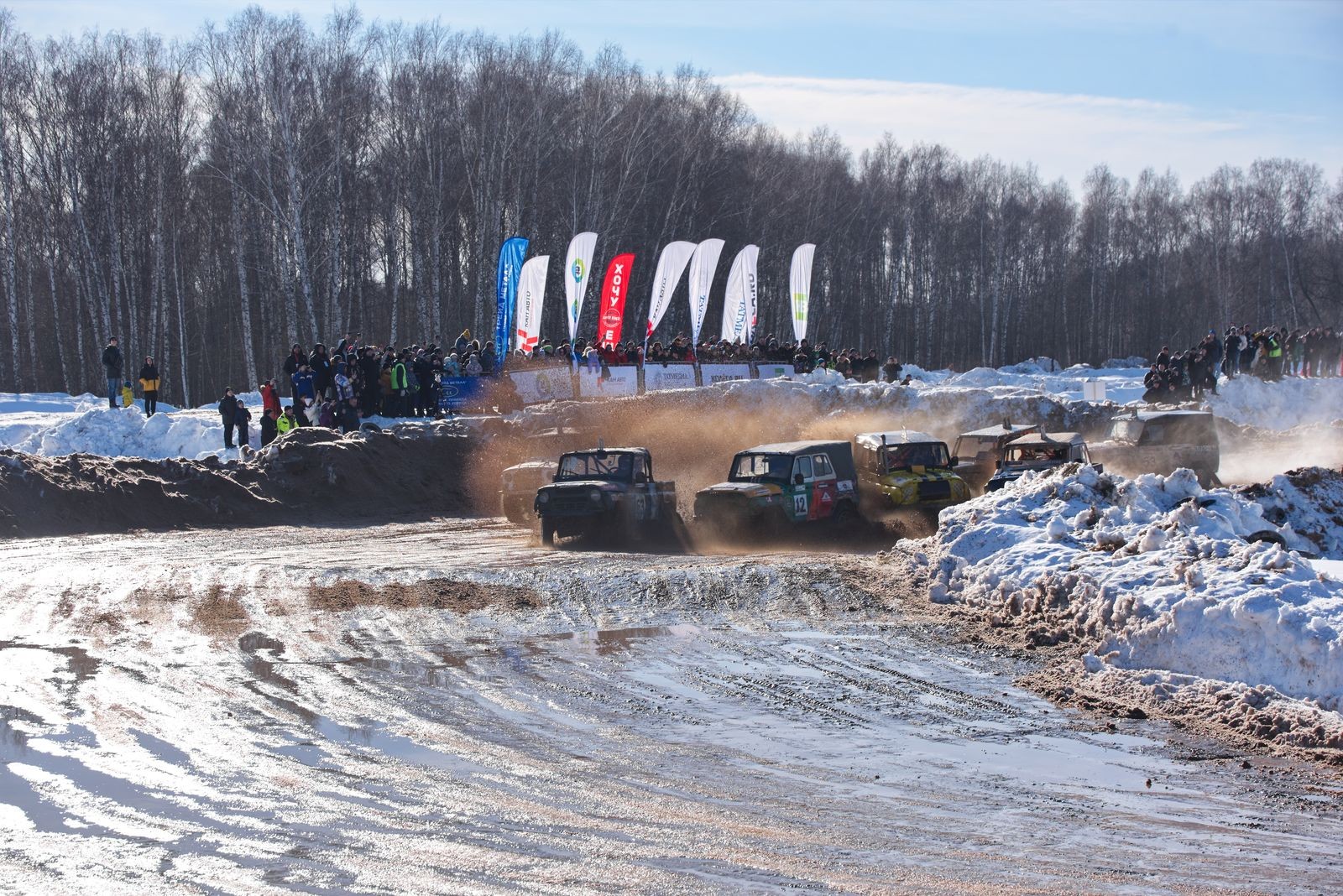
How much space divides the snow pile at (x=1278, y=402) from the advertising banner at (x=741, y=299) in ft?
45.3

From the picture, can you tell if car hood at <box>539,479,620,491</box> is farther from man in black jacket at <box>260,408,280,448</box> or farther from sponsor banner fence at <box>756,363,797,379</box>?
sponsor banner fence at <box>756,363,797,379</box>

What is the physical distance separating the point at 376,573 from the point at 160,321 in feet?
136

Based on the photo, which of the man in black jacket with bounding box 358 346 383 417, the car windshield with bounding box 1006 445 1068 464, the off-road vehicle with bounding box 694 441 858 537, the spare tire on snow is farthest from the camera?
the man in black jacket with bounding box 358 346 383 417

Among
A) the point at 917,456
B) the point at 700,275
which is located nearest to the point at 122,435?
the point at 917,456

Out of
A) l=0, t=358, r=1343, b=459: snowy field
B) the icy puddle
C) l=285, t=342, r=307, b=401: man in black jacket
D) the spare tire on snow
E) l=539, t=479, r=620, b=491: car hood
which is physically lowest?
the icy puddle

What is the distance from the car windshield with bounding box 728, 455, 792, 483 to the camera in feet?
63.5

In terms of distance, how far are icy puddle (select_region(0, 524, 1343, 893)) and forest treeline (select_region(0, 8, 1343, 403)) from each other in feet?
97.0

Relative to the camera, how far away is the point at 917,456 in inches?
840

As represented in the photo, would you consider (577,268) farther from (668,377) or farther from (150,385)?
(150,385)

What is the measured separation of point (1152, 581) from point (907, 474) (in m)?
10.5

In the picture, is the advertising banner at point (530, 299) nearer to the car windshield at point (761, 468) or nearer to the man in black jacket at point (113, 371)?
the man in black jacket at point (113, 371)

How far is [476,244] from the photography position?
49.7 m

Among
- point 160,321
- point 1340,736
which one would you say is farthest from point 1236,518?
point 160,321

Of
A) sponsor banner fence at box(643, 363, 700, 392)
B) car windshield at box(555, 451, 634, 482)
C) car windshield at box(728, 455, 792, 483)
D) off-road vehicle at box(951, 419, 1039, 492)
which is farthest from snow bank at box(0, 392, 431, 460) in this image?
off-road vehicle at box(951, 419, 1039, 492)
